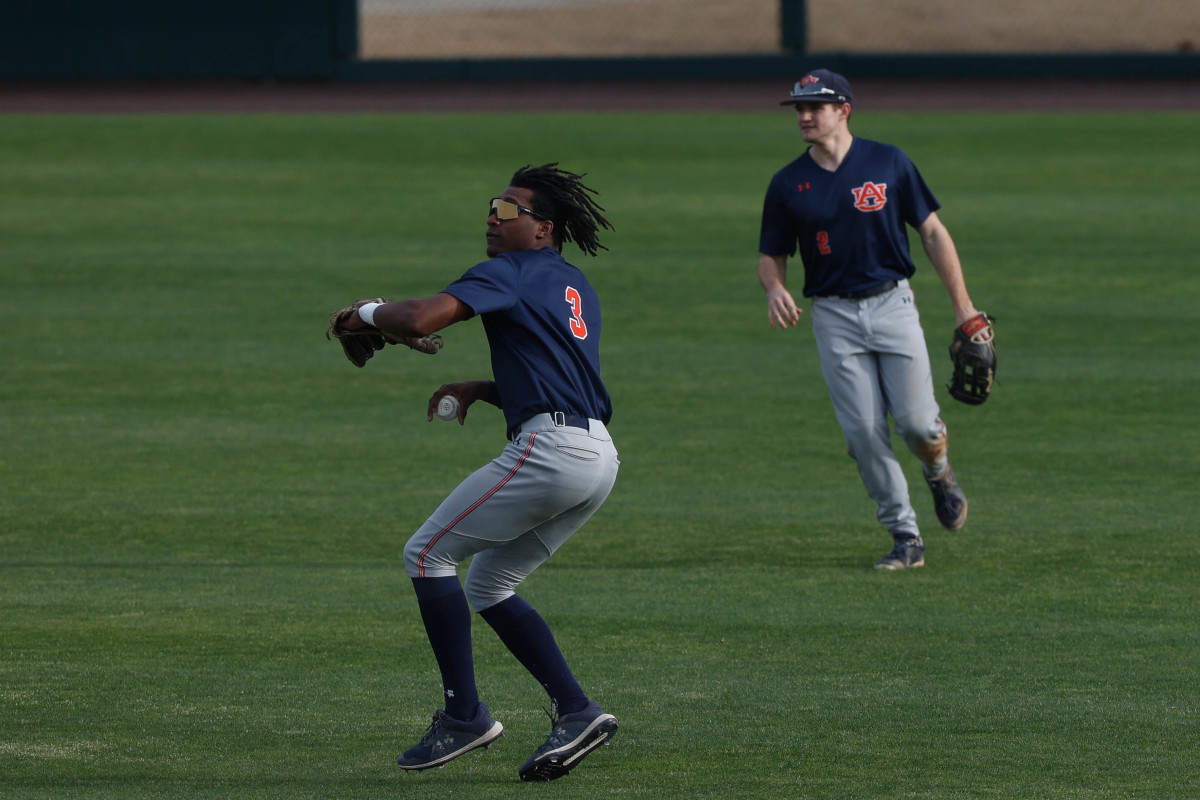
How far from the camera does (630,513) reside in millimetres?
8727

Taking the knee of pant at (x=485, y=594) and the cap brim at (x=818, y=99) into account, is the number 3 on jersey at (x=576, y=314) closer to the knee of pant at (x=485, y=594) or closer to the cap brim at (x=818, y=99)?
the knee of pant at (x=485, y=594)

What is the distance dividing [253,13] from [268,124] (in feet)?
6.45

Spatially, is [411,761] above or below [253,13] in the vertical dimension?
below

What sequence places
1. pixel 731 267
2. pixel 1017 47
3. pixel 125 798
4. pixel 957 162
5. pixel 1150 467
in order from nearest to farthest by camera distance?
pixel 125 798 < pixel 1150 467 < pixel 731 267 < pixel 957 162 < pixel 1017 47

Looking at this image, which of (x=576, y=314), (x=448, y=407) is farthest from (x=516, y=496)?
(x=576, y=314)

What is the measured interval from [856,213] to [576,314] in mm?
2824

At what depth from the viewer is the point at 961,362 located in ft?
25.9

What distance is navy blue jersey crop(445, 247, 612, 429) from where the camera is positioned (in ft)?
16.2

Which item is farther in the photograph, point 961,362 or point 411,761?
point 961,362

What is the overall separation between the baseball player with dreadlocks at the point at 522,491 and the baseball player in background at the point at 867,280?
98.9 inches

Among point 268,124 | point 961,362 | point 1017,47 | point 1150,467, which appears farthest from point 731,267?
point 1017,47

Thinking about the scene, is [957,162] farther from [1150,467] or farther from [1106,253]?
[1150,467]

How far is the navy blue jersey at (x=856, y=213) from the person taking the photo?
7559 mm

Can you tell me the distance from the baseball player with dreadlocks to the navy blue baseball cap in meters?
2.61
